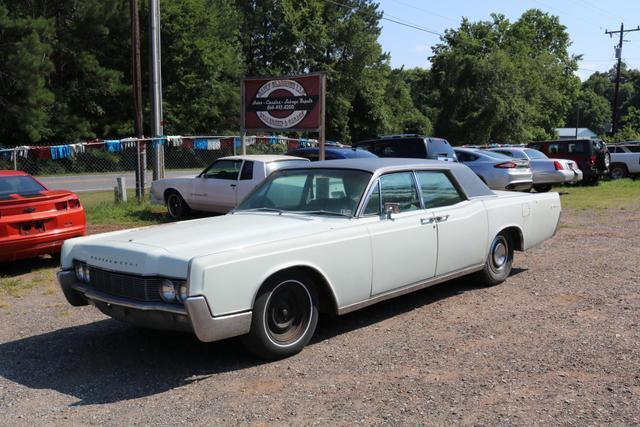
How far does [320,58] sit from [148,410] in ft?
173

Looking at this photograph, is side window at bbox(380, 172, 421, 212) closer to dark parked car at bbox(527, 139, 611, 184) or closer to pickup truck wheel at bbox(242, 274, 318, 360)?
pickup truck wheel at bbox(242, 274, 318, 360)

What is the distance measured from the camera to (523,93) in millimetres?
53906

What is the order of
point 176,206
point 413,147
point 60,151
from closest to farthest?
point 176,206
point 413,147
point 60,151

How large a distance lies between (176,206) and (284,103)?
11.1ft

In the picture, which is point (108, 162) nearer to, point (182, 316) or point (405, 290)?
point (405, 290)

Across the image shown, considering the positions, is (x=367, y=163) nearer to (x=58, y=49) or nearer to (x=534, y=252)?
(x=534, y=252)

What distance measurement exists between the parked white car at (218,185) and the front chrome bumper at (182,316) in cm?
711

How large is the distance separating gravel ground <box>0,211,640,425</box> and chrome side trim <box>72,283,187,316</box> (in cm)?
55

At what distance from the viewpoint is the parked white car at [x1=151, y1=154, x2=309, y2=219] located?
12.1 meters

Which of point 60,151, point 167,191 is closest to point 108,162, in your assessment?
point 60,151

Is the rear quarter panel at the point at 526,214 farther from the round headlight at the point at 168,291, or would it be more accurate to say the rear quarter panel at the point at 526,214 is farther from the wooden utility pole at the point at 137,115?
the wooden utility pole at the point at 137,115

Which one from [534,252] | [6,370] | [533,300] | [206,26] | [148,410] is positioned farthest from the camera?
[206,26]

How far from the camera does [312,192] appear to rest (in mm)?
5906

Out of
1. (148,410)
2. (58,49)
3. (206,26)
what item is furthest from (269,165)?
(206,26)
